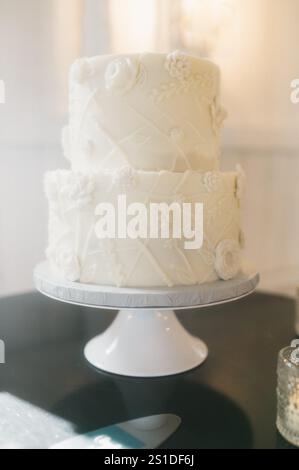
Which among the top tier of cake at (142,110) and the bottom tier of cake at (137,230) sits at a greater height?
the top tier of cake at (142,110)

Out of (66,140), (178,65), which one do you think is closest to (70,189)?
(66,140)

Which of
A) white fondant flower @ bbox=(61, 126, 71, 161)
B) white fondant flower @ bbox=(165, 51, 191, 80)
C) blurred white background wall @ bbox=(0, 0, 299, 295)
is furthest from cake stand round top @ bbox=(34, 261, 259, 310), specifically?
blurred white background wall @ bbox=(0, 0, 299, 295)

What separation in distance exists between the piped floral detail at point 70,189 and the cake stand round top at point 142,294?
18 centimetres

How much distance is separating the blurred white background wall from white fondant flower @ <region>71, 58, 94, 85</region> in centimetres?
60

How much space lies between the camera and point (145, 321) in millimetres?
1066

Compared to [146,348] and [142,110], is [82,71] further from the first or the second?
[146,348]

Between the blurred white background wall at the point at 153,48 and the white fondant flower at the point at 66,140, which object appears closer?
the white fondant flower at the point at 66,140

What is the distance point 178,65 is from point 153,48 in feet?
2.43

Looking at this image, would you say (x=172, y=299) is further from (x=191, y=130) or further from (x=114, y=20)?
(x=114, y=20)

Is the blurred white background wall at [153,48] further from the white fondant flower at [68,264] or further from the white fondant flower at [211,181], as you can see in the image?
the white fondant flower at [211,181]

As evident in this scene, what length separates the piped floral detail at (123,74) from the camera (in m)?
0.91

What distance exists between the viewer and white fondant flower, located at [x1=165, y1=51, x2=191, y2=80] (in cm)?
93

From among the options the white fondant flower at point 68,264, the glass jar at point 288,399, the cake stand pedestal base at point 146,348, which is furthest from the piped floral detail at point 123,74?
the glass jar at point 288,399

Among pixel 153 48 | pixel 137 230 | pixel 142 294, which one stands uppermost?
pixel 153 48
